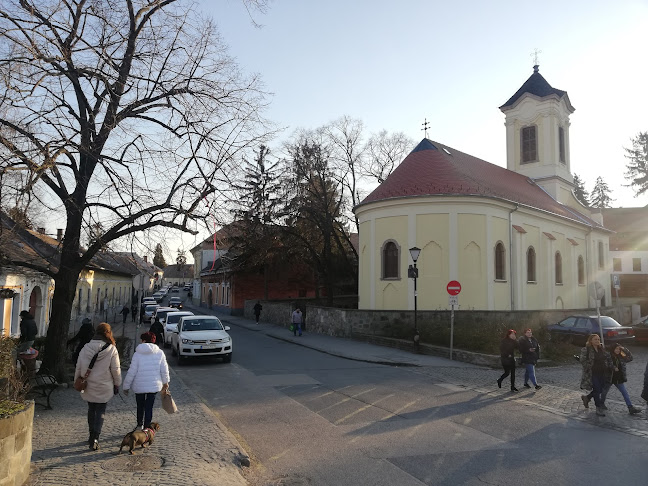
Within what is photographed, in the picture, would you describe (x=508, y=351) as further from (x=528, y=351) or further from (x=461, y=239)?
(x=461, y=239)

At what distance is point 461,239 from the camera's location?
24484 millimetres

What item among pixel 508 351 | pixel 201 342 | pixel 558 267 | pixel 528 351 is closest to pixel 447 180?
pixel 558 267

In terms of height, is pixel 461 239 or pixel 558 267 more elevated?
pixel 461 239

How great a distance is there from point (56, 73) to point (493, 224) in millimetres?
21283

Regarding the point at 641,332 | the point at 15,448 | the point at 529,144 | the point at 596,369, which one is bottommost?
the point at 15,448

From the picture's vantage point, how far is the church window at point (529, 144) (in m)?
37.2

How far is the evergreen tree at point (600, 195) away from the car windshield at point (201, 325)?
8135cm

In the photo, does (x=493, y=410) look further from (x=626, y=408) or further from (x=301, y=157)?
(x=301, y=157)

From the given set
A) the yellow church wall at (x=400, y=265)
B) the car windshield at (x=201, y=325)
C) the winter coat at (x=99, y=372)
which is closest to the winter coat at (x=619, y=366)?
the winter coat at (x=99, y=372)

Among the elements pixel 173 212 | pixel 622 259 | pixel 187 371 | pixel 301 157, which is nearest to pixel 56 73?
pixel 173 212

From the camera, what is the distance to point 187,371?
15.0 metres

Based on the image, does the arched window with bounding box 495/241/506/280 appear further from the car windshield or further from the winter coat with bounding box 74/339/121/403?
the winter coat with bounding box 74/339/121/403

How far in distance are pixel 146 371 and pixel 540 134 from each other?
119 feet

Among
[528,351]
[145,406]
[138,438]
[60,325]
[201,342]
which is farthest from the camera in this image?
[201,342]
